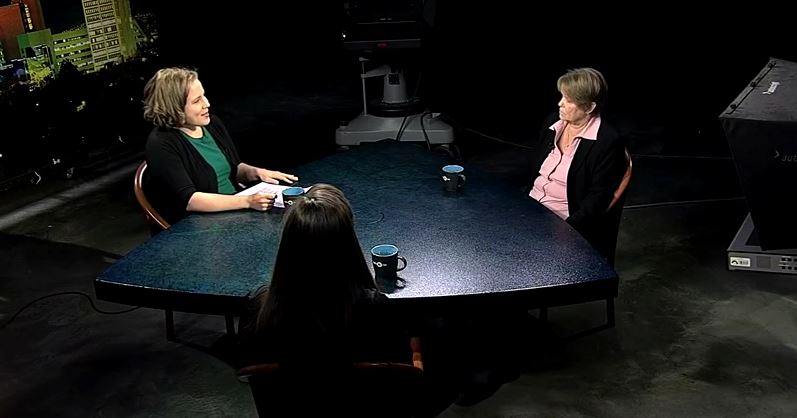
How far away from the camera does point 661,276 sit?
3729 mm

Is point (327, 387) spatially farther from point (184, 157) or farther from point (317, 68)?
point (317, 68)

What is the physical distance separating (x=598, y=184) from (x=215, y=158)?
154 centimetres

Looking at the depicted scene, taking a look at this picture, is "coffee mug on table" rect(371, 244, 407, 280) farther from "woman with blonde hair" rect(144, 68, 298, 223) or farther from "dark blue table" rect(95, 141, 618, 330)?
"woman with blonde hair" rect(144, 68, 298, 223)

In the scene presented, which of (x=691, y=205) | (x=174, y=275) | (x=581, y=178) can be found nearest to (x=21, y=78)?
(x=174, y=275)

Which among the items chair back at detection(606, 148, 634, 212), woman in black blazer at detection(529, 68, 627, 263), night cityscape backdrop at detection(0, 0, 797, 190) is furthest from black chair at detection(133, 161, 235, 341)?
night cityscape backdrop at detection(0, 0, 797, 190)

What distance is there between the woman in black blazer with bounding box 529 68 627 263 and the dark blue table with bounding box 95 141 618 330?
0.95ft

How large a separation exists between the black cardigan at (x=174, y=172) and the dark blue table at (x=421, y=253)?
225mm

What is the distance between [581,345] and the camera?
10.5ft

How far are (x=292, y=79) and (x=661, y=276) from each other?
5.04 meters

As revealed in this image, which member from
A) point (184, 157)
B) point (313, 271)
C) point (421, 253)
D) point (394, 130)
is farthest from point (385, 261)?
point (394, 130)

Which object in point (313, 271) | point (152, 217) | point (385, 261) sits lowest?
point (152, 217)

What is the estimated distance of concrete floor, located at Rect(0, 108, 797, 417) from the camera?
2854mm

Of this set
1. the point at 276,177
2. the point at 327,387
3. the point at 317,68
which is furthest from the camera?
the point at 317,68

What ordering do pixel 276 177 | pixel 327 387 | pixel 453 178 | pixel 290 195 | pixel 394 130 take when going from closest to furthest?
1. pixel 327 387
2. pixel 290 195
3. pixel 453 178
4. pixel 276 177
5. pixel 394 130
